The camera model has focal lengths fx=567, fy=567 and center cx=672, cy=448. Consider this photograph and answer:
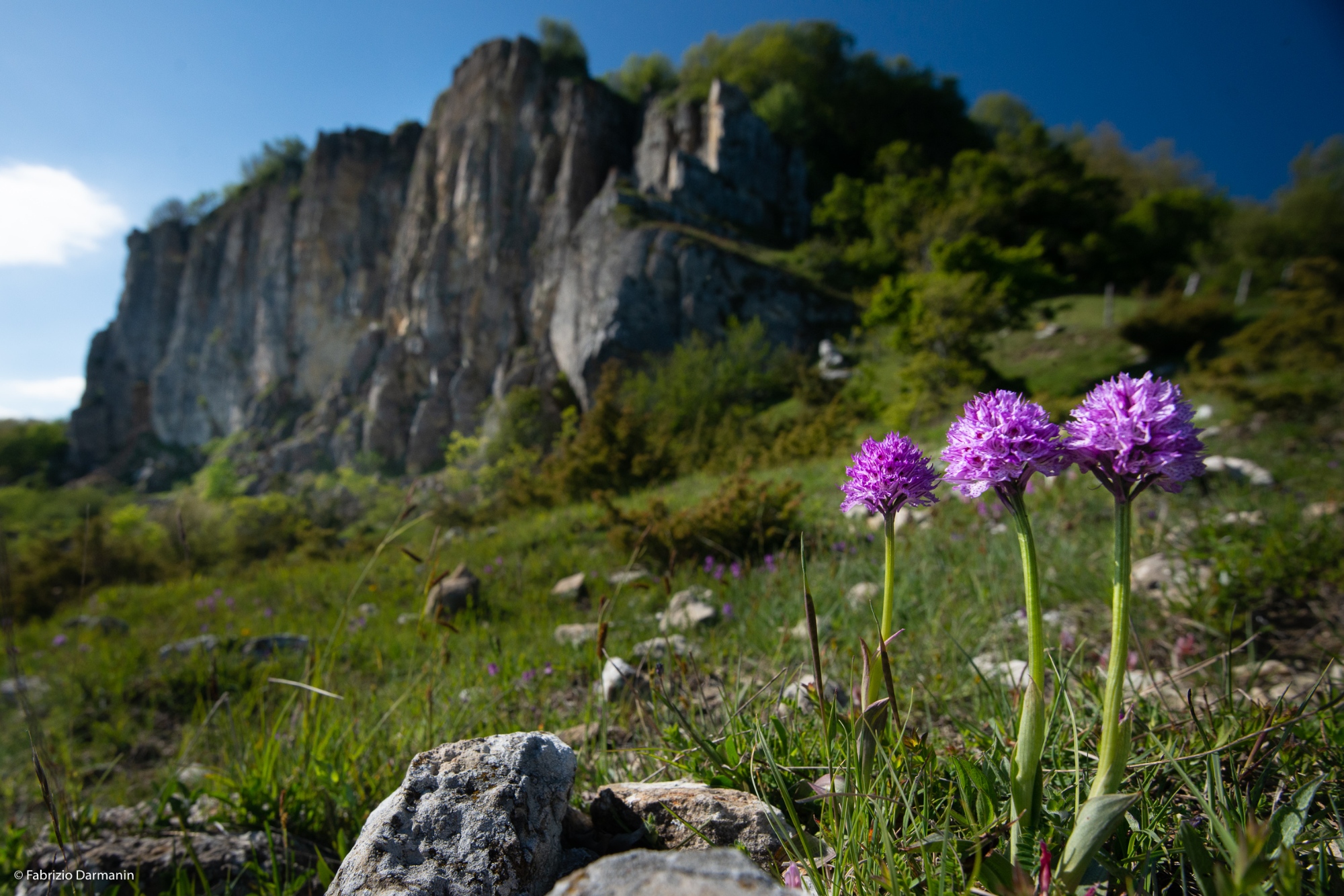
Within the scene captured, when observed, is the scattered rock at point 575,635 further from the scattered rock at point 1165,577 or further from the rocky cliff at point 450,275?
the rocky cliff at point 450,275

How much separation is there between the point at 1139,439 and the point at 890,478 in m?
0.35

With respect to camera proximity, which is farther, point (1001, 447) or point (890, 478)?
point (890, 478)

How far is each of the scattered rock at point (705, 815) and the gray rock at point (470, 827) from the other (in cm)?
17

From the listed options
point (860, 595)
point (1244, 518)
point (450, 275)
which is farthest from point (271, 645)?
point (450, 275)

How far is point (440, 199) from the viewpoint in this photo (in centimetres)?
3659

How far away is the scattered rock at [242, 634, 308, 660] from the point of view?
13.3 ft

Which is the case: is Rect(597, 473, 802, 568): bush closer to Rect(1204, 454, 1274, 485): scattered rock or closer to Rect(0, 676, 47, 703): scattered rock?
Rect(1204, 454, 1274, 485): scattered rock

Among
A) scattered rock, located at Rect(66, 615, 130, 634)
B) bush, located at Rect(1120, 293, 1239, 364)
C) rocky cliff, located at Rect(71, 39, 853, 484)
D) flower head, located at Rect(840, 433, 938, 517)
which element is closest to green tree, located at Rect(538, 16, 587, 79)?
Result: rocky cliff, located at Rect(71, 39, 853, 484)

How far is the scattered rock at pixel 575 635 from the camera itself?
279cm

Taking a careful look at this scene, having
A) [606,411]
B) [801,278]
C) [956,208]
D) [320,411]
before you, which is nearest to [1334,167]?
[956,208]

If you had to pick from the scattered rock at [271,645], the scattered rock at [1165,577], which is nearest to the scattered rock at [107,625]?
the scattered rock at [271,645]

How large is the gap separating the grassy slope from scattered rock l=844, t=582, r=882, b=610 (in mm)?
75

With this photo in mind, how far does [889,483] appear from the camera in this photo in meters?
1.00

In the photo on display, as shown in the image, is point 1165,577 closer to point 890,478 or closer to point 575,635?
point 890,478
